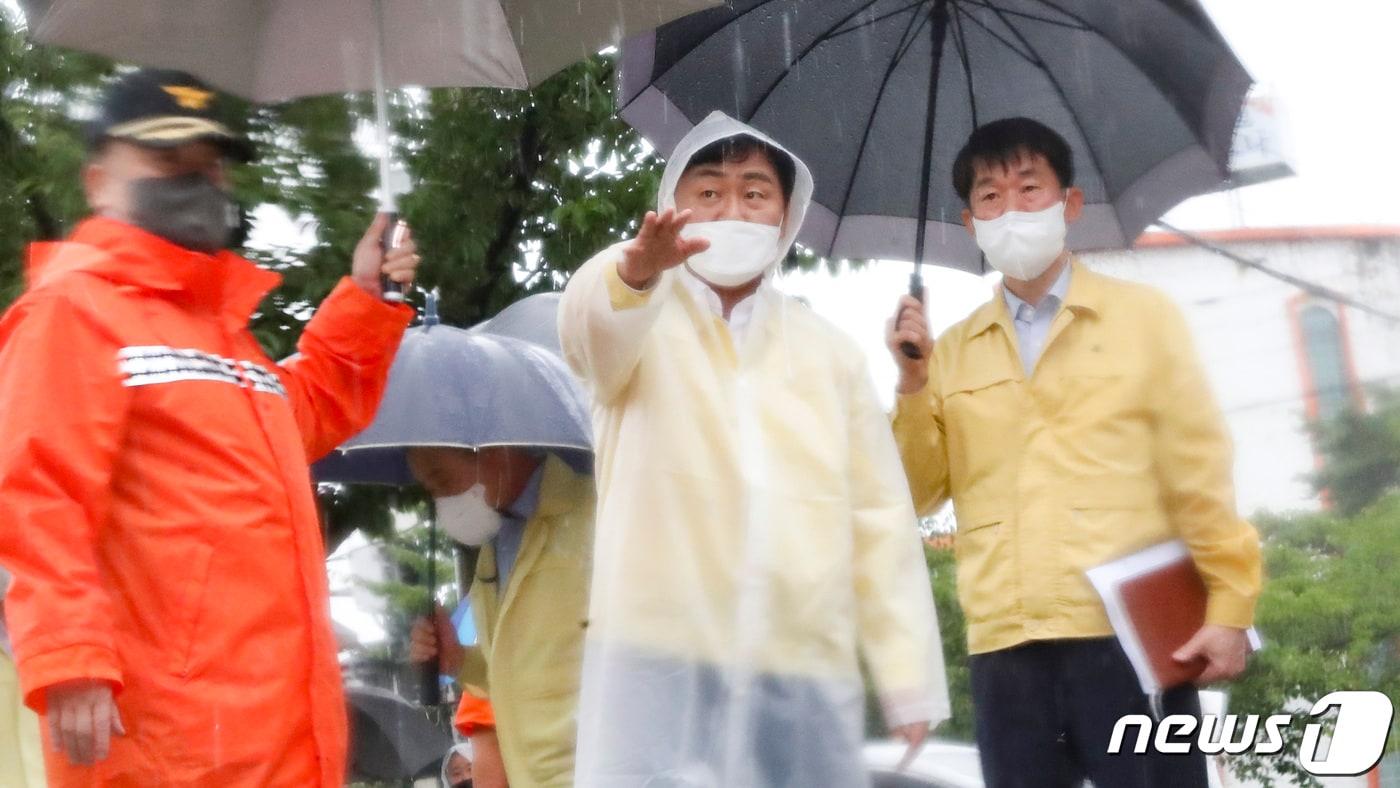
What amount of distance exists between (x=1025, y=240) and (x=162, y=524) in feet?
7.54

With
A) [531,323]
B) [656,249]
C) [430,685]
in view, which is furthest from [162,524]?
[531,323]

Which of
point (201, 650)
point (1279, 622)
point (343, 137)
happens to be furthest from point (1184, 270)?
point (201, 650)

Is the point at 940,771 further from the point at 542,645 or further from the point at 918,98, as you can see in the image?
the point at 918,98

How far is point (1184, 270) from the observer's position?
54.7 ft

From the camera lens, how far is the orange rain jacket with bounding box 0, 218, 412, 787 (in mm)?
3502

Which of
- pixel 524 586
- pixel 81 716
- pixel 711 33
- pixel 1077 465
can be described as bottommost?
pixel 81 716

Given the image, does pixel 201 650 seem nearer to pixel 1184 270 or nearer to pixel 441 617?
pixel 441 617

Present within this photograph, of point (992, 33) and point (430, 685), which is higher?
point (992, 33)

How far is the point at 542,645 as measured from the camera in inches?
215

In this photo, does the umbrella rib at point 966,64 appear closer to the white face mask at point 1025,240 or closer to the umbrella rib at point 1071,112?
the umbrella rib at point 1071,112

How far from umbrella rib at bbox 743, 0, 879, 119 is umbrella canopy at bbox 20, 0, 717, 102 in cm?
46

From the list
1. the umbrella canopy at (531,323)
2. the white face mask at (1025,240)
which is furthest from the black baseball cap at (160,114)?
the umbrella canopy at (531,323)

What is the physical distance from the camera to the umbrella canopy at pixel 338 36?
5039 mm

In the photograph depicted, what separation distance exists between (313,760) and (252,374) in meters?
0.82
